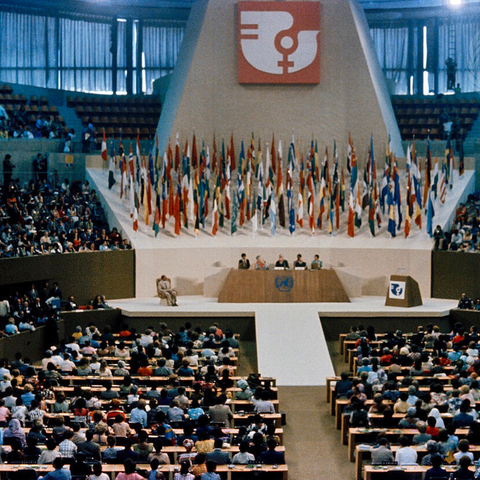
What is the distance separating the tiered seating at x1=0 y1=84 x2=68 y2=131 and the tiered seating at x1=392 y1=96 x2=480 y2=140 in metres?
14.7

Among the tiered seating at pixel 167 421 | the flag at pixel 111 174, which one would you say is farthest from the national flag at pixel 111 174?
the tiered seating at pixel 167 421

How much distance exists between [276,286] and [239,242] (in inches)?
171

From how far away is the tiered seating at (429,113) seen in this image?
135ft

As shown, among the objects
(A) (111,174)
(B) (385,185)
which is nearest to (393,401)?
(B) (385,185)

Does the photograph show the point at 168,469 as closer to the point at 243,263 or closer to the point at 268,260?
the point at 243,263

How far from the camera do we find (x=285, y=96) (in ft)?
121

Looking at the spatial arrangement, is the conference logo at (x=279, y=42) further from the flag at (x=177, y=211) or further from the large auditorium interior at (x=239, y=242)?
the flag at (x=177, y=211)

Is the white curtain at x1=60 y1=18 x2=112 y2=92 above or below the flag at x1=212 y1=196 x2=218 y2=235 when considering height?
above

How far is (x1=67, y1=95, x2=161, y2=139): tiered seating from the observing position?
4181 centimetres

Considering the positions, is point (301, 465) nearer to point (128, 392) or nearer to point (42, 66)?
point (128, 392)

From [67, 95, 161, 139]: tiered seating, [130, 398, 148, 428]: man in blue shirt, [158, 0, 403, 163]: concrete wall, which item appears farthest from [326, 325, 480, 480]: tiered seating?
[67, 95, 161, 139]: tiered seating

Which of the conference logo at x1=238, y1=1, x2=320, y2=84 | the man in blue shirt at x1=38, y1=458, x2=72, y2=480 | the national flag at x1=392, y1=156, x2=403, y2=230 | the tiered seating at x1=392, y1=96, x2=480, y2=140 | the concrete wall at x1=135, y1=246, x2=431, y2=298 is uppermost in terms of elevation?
the conference logo at x1=238, y1=1, x2=320, y2=84

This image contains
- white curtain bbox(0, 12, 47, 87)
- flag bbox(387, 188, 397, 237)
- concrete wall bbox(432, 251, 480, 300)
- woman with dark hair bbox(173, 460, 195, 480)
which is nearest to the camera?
woman with dark hair bbox(173, 460, 195, 480)

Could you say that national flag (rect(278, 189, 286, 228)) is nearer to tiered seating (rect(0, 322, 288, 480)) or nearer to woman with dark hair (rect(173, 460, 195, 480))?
tiered seating (rect(0, 322, 288, 480))
